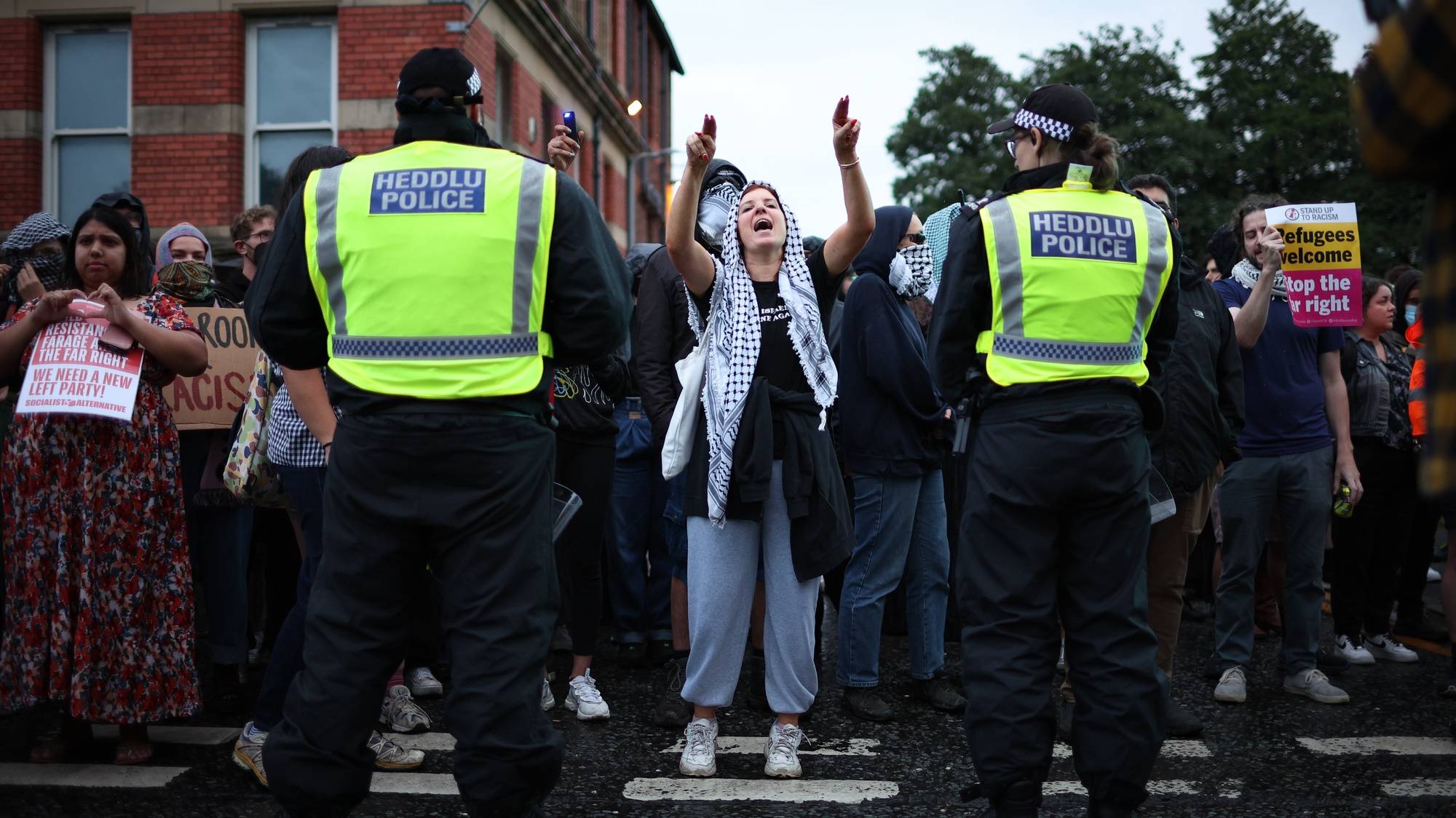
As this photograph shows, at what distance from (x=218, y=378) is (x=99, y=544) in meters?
1.27

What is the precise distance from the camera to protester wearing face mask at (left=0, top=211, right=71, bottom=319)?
17.3ft

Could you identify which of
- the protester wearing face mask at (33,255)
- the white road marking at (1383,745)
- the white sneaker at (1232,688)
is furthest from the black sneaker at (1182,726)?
the protester wearing face mask at (33,255)

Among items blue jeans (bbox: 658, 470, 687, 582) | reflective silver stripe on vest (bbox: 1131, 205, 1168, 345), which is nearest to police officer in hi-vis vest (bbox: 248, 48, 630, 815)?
reflective silver stripe on vest (bbox: 1131, 205, 1168, 345)

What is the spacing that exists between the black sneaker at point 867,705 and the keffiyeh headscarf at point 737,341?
4.19 feet

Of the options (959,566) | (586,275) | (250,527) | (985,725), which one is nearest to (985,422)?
(959,566)

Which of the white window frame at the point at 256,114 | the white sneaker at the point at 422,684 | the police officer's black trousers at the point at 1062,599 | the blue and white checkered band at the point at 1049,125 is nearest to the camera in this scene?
the police officer's black trousers at the point at 1062,599

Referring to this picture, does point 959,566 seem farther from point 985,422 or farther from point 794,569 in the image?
point 794,569

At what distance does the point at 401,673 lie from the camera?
5.45 m

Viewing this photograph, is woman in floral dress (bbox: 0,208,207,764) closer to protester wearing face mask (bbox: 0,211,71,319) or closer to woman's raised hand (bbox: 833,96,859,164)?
protester wearing face mask (bbox: 0,211,71,319)

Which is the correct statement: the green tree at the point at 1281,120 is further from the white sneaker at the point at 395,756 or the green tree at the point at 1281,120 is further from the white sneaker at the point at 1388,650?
the white sneaker at the point at 395,756

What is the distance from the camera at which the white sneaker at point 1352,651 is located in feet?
21.1

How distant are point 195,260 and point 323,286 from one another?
2.91 metres

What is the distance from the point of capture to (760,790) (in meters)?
4.22

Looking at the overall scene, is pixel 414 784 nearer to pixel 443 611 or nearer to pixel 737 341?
pixel 443 611
